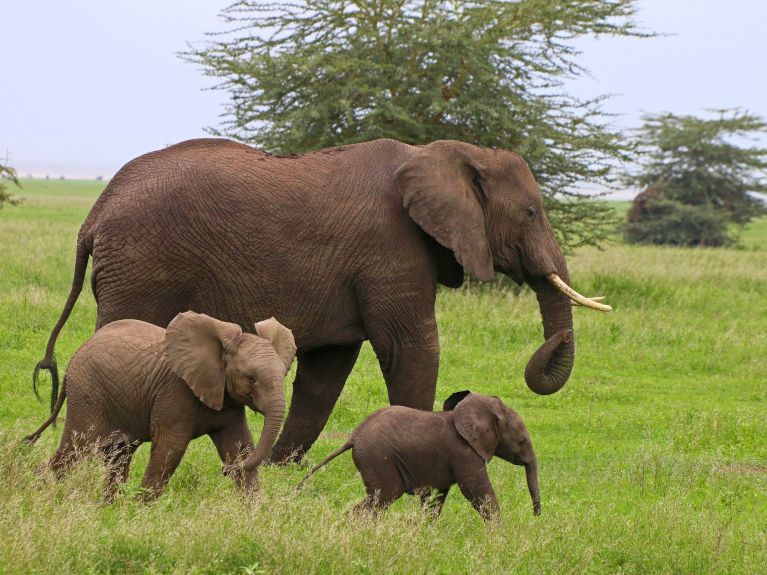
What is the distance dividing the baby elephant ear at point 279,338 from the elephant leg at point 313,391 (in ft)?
6.62

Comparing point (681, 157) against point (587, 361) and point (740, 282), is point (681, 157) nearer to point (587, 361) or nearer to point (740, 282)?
point (740, 282)

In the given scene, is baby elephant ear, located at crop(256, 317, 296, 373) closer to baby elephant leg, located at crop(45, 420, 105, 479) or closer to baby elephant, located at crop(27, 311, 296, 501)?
baby elephant, located at crop(27, 311, 296, 501)

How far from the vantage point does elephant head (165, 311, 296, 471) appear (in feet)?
20.8

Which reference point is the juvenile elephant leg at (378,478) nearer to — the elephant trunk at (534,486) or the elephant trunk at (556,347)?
the elephant trunk at (534,486)

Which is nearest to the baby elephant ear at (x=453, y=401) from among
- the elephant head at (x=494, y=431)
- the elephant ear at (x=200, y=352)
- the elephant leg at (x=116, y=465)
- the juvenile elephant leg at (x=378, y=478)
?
the elephant head at (x=494, y=431)

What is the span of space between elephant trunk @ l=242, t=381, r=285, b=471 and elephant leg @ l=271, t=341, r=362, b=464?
242 cm

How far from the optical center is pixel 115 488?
21.9 ft

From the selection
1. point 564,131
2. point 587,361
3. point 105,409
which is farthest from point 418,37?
point 105,409

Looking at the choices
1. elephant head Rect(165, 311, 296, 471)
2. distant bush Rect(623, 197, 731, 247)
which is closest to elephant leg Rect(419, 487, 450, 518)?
elephant head Rect(165, 311, 296, 471)

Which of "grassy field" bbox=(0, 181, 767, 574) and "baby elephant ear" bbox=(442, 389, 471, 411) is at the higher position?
"baby elephant ear" bbox=(442, 389, 471, 411)

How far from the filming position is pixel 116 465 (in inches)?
261

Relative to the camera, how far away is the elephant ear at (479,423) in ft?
21.8

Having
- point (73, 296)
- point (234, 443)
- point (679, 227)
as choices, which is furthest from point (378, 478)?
point (679, 227)

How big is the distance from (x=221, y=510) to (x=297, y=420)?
9.23 feet
